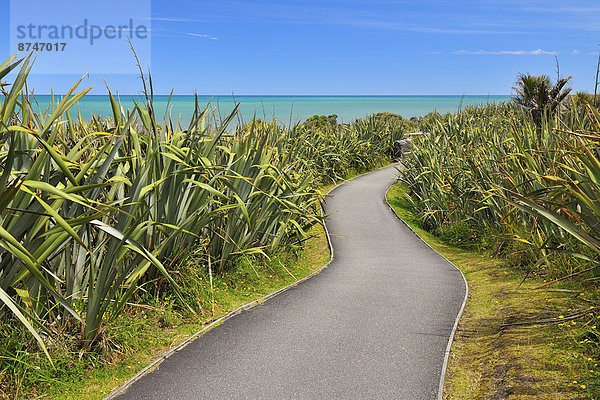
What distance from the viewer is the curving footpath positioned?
4.58 meters

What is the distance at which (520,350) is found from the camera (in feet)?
16.9

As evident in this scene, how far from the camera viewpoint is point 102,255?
482cm

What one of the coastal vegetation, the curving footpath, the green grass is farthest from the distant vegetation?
the green grass

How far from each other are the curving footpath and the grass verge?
0.23 metres

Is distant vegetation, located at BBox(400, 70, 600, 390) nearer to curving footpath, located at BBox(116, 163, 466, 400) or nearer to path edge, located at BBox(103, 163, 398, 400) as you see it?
curving footpath, located at BBox(116, 163, 466, 400)

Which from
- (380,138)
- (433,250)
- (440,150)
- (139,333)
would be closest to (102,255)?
(139,333)

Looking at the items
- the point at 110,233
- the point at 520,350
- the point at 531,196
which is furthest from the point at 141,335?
the point at 531,196

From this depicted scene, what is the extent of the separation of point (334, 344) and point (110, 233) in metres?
2.95

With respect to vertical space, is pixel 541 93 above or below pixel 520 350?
above

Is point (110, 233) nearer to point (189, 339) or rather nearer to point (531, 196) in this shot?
point (189, 339)

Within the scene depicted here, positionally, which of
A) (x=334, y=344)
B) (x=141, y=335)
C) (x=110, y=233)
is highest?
(x=110, y=233)

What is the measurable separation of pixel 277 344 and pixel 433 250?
6130 mm

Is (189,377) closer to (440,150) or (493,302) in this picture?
(493,302)

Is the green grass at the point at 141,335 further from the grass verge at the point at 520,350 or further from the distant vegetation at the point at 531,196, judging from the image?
the distant vegetation at the point at 531,196
